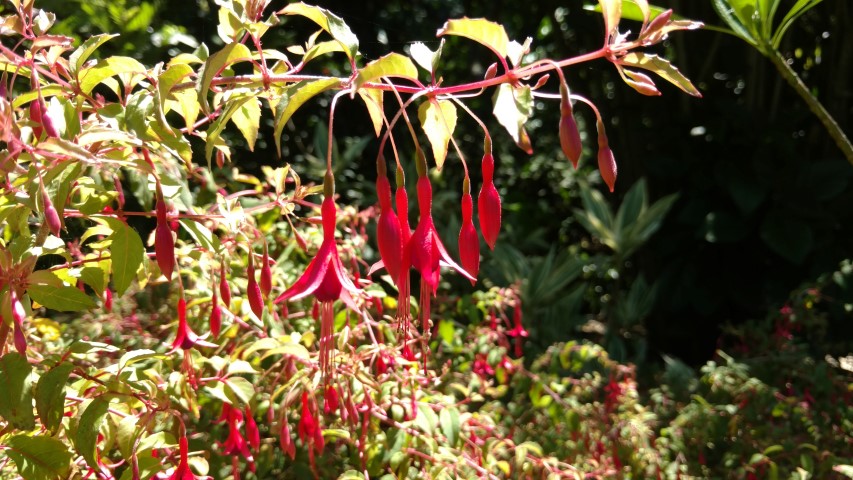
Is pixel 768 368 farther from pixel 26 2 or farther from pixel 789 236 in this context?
pixel 26 2

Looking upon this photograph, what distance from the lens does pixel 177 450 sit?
2.60 ft

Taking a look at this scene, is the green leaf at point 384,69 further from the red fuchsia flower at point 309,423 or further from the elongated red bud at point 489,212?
the red fuchsia flower at point 309,423

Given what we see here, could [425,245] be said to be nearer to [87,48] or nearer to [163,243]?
[163,243]

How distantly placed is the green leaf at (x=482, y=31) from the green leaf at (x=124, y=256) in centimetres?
30

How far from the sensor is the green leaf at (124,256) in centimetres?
62

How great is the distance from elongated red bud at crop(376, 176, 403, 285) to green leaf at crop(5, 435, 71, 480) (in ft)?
1.03

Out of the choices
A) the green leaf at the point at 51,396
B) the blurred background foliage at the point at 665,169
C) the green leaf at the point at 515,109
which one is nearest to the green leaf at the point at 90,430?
the green leaf at the point at 51,396

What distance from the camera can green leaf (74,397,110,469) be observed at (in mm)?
603

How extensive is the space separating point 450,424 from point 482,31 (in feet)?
1.79

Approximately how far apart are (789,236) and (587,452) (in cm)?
132

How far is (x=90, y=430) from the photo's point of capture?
23.9 inches

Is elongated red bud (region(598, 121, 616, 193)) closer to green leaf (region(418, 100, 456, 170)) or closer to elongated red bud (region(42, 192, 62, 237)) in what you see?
green leaf (region(418, 100, 456, 170))

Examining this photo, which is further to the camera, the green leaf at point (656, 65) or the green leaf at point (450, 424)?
the green leaf at point (450, 424)

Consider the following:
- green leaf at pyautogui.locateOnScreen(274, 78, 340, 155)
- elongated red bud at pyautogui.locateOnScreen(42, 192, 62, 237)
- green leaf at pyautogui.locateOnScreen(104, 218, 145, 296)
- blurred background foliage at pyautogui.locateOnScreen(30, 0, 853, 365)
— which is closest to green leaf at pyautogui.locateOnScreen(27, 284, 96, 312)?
green leaf at pyautogui.locateOnScreen(104, 218, 145, 296)
